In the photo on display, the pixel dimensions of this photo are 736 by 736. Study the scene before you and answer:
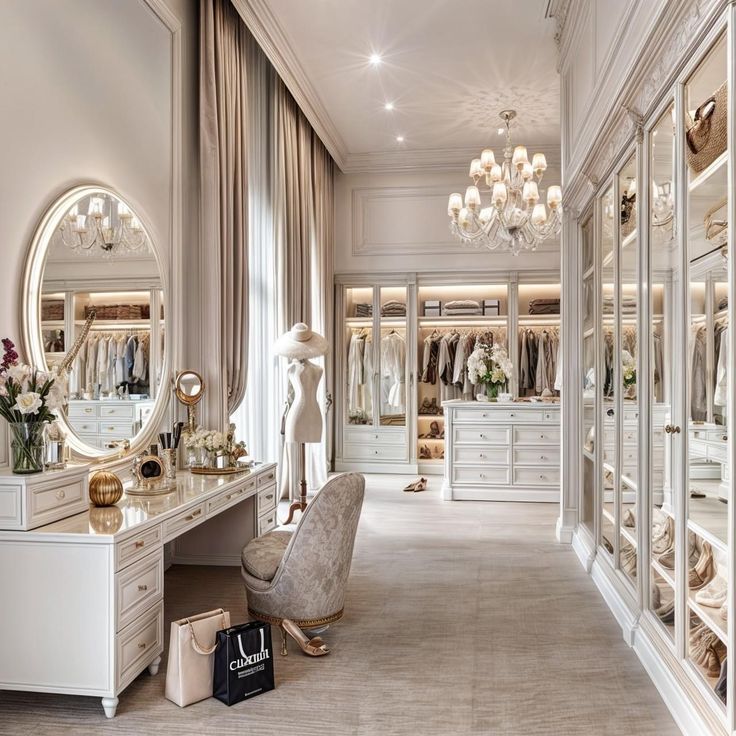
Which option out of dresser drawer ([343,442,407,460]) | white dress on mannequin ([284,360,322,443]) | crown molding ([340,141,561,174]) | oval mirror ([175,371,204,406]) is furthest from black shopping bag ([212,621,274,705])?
crown molding ([340,141,561,174])

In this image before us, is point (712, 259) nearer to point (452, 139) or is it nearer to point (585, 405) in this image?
point (585, 405)

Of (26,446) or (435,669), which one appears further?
(435,669)

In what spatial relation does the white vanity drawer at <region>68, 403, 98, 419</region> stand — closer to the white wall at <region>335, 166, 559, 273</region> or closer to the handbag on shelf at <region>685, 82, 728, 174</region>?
the handbag on shelf at <region>685, 82, 728, 174</region>

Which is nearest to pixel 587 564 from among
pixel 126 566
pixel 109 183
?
pixel 126 566

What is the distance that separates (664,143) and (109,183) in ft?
8.23

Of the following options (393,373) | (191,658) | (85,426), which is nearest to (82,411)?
(85,426)

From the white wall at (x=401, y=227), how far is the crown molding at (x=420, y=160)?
80 mm

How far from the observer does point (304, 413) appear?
545cm

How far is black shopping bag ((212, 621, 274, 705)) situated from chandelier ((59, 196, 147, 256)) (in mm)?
1824

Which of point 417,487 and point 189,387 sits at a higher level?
point 189,387

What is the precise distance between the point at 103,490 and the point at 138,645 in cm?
64

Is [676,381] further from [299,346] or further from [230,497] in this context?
Answer: [299,346]

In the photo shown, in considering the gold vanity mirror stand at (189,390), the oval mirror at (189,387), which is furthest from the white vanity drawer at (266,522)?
the oval mirror at (189,387)

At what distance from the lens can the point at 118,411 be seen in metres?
3.37
